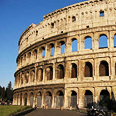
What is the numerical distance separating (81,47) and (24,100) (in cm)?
1487

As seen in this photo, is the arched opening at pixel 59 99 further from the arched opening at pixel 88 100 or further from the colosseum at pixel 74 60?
the arched opening at pixel 88 100

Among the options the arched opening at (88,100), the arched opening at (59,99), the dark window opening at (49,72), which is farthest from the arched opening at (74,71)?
the dark window opening at (49,72)

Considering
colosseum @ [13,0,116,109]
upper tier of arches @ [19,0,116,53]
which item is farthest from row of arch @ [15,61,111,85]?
upper tier of arches @ [19,0,116,53]

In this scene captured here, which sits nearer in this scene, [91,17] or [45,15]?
[91,17]

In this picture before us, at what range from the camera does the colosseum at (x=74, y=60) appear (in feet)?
81.6

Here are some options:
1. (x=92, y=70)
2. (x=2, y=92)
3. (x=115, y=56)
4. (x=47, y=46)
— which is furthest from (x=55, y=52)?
(x=2, y=92)

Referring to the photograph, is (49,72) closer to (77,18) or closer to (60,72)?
(60,72)

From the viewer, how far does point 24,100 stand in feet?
112

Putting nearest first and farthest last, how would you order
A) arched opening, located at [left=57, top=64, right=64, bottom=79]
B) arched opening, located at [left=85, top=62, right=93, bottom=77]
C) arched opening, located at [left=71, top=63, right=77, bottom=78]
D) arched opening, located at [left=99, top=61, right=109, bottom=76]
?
arched opening, located at [left=99, top=61, right=109, bottom=76] < arched opening, located at [left=85, top=62, right=93, bottom=77] < arched opening, located at [left=71, top=63, right=77, bottom=78] < arched opening, located at [left=57, top=64, right=64, bottom=79]

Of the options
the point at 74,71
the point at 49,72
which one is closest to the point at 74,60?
the point at 74,71

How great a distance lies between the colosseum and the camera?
24859 mm

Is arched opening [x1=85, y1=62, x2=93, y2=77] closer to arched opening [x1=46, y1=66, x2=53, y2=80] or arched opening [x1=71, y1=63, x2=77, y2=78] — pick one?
arched opening [x1=71, y1=63, x2=77, y2=78]

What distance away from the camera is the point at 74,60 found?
88.3 ft

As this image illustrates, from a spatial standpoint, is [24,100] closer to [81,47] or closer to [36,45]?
[36,45]
